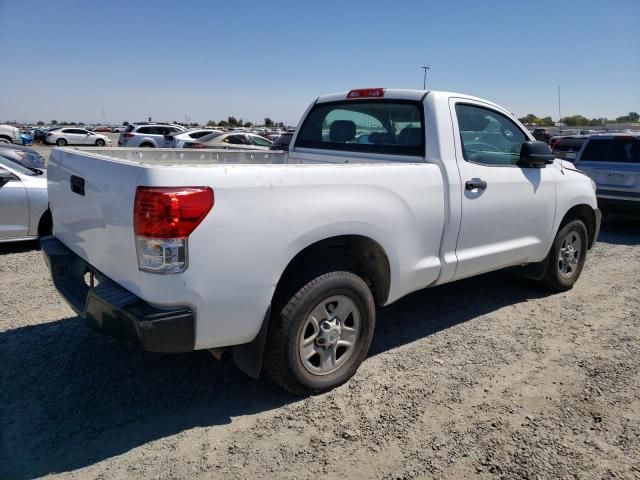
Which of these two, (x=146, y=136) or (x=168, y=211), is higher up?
(x=146, y=136)

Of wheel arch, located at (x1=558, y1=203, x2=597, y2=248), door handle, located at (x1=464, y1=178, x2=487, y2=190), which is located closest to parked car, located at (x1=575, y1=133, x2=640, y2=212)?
wheel arch, located at (x1=558, y1=203, x2=597, y2=248)

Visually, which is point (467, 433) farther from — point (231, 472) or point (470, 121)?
point (470, 121)

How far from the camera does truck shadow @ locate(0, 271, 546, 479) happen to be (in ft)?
8.64

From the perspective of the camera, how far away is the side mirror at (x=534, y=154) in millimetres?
4230

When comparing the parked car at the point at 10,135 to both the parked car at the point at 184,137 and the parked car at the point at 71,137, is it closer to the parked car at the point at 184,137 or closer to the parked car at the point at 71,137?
the parked car at the point at 71,137

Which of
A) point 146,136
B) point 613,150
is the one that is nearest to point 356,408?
point 613,150

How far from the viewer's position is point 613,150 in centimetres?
908

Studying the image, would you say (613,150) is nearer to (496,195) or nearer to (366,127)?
(496,195)

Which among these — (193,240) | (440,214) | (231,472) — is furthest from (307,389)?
(440,214)

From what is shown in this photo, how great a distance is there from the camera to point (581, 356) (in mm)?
3861

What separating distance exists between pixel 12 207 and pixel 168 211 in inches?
192

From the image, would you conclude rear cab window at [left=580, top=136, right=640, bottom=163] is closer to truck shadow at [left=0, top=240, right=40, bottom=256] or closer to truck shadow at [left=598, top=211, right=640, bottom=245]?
truck shadow at [left=598, top=211, right=640, bottom=245]

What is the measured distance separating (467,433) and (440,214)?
4.82ft

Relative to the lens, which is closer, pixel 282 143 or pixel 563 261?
pixel 563 261
